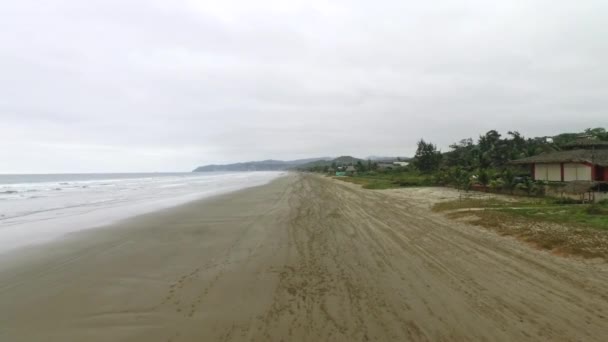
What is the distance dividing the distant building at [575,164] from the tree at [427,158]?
23058mm

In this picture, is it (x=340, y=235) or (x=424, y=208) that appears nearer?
(x=340, y=235)

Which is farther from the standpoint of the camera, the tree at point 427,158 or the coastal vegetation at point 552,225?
the tree at point 427,158

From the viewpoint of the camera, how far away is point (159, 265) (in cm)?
736

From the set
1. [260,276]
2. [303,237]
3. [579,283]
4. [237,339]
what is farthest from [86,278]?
[579,283]

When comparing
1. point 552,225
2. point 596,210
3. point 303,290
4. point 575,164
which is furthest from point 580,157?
point 303,290

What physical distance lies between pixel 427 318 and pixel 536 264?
408 cm

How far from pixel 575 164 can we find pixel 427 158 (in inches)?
1105

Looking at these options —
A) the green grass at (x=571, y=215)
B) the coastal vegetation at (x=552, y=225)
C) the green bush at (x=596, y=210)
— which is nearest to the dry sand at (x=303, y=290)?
the coastal vegetation at (x=552, y=225)

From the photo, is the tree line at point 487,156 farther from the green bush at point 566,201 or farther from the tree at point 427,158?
the green bush at point 566,201

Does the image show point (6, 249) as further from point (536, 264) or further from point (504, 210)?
point (504, 210)

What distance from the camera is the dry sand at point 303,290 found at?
13.9 feet

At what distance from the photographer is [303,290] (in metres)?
5.66

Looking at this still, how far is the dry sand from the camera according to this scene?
423cm

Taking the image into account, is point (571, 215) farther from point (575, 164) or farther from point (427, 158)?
point (427, 158)
